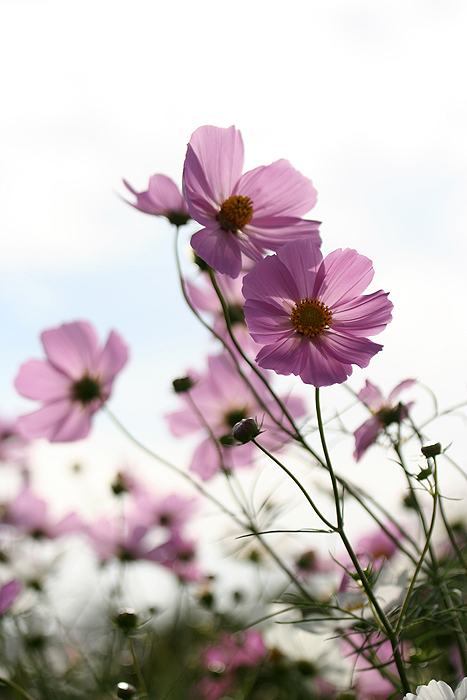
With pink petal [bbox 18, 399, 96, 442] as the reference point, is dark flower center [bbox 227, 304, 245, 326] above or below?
above

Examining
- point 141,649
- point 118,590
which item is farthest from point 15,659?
point 141,649

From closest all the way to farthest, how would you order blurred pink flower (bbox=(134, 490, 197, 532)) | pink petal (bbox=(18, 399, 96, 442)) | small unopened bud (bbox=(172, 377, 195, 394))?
small unopened bud (bbox=(172, 377, 195, 394)) → pink petal (bbox=(18, 399, 96, 442)) → blurred pink flower (bbox=(134, 490, 197, 532))

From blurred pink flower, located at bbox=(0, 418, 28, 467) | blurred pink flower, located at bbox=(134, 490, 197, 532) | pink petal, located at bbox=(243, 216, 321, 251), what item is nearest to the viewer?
pink petal, located at bbox=(243, 216, 321, 251)

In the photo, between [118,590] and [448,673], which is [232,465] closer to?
[118,590]

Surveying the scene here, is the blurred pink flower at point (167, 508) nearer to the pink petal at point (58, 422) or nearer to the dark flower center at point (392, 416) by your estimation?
the pink petal at point (58, 422)

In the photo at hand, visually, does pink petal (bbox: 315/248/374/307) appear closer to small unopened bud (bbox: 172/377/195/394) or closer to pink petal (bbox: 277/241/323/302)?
pink petal (bbox: 277/241/323/302)

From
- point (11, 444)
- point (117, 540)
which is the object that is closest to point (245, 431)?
point (117, 540)

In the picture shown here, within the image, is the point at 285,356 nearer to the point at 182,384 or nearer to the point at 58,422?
the point at 182,384

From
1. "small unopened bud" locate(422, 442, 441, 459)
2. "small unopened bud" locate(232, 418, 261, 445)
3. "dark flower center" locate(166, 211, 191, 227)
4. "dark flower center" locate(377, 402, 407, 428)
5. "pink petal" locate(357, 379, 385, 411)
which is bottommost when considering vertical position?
"small unopened bud" locate(422, 442, 441, 459)

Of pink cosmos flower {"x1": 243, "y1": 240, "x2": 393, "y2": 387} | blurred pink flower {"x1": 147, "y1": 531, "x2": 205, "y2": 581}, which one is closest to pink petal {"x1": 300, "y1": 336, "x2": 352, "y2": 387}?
pink cosmos flower {"x1": 243, "y1": 240, "x2": 393, "y2": 387}
